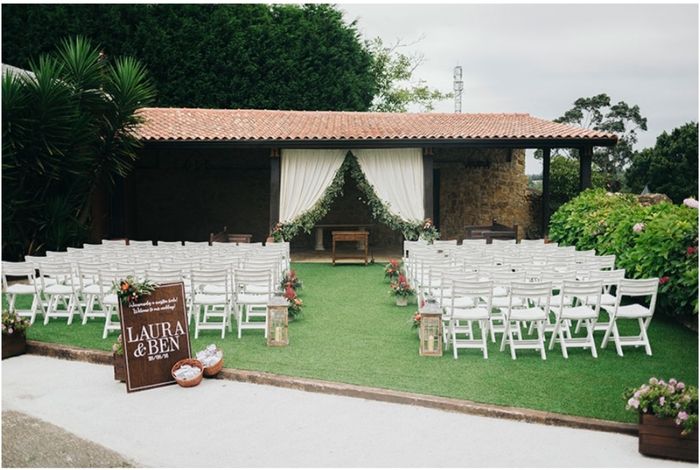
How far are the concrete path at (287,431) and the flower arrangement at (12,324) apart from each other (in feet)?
4.37

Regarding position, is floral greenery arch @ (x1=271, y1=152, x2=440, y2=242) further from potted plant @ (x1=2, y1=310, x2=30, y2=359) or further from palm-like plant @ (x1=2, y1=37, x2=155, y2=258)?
potted plant @ (x1=2, y1=310, x2=30, y2=359)

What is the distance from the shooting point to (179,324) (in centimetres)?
718

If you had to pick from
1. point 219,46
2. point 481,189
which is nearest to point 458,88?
point 219,46

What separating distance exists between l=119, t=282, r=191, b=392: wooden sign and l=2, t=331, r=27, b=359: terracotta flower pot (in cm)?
207

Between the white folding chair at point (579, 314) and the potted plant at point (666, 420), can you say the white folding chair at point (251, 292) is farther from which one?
the potted plant at point (666, 420)

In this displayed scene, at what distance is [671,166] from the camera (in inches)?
1521

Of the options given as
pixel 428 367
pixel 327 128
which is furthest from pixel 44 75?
pixel 428 367

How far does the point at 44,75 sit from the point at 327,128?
684cm

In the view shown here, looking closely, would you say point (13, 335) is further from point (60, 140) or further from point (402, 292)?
point (60, 140)

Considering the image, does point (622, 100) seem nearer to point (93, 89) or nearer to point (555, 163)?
point (555, 163)

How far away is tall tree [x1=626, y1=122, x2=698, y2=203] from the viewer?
37906mm

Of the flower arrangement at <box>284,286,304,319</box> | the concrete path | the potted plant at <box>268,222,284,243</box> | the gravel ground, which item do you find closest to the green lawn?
the flower arrangement at <box>284,286,304,319</box>

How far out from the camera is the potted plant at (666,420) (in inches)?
191

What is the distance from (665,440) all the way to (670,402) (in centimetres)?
29
